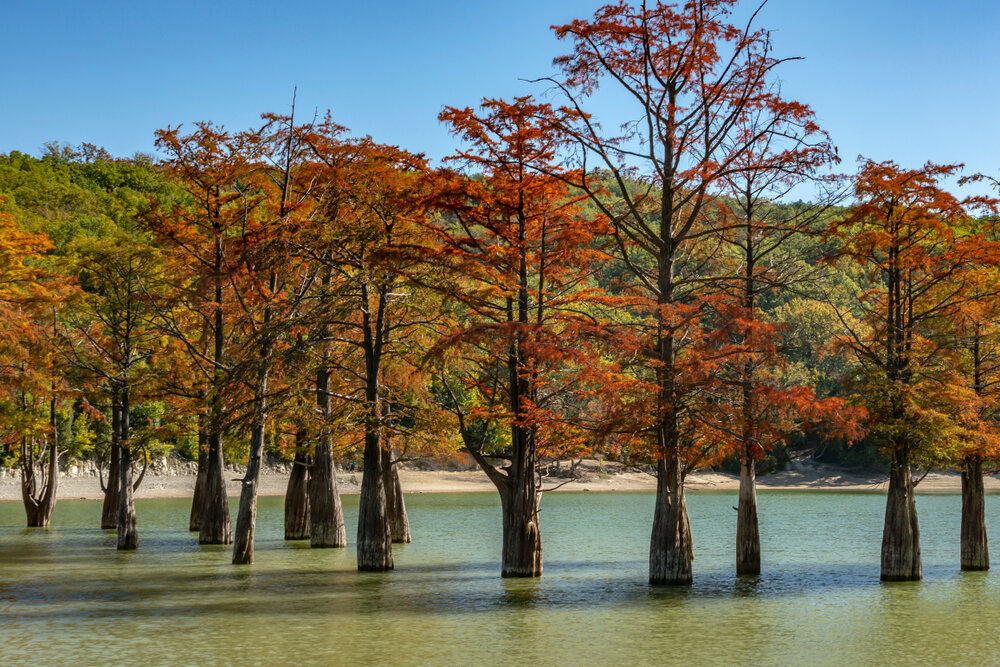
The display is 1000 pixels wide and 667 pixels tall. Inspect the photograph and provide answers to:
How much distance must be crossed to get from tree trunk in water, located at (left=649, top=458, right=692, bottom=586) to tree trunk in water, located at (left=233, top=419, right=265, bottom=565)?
10725 mm

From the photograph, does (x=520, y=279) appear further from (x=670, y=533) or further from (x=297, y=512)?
(x=297, y=512)

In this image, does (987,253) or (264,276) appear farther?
(264,276)

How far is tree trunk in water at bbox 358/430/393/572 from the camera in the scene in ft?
87.9

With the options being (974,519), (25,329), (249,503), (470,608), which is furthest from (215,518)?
(974,519)

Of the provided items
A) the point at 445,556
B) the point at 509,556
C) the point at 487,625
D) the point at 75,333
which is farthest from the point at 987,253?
the point at 75,333

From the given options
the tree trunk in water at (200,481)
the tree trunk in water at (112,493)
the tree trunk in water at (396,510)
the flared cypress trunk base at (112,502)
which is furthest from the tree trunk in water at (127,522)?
the flared cypress trunk base at (112,502)

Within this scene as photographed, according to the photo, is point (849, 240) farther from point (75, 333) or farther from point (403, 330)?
point (75, 333)

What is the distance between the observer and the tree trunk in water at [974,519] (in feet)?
92.5

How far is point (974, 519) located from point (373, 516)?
657 inches

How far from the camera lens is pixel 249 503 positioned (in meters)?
28.1

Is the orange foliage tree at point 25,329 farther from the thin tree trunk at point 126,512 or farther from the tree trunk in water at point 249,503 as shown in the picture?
the tree trunk in water at point 249,503

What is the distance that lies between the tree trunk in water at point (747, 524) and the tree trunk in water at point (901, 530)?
326 cm

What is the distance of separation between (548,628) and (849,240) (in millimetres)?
14042

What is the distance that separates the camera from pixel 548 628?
1959 centimetres
